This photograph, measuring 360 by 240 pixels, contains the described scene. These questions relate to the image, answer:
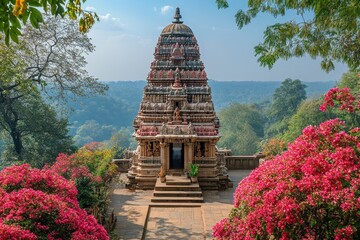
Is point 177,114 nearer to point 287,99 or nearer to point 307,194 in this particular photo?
point 307,194

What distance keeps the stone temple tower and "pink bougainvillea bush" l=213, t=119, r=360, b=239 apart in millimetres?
9204

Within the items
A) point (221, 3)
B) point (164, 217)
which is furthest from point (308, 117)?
point (221, 3)

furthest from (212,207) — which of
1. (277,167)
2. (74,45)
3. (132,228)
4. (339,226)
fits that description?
(74,45)

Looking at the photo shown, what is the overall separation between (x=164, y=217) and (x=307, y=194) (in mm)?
7854

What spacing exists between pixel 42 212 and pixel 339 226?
14.3ft

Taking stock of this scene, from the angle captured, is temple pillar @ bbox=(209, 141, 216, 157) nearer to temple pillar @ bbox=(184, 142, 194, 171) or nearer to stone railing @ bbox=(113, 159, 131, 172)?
temple pillar @ bbox=(184, 142, 194, 171)

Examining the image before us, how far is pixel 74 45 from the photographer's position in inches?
659

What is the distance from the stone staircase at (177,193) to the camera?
44.0 ft

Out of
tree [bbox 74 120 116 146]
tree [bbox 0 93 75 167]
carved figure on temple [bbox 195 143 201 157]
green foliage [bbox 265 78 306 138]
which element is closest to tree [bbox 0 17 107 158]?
tree [bbox 0 93 75 167]

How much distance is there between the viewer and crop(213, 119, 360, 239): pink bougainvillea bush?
4.59 metres

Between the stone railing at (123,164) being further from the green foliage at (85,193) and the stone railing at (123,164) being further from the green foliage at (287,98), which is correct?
the green foliage at (287,98)

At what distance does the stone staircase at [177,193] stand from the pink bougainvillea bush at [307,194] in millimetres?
7713

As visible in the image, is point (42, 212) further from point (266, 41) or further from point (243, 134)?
point (243, 134)

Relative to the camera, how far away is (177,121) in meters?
15.5
